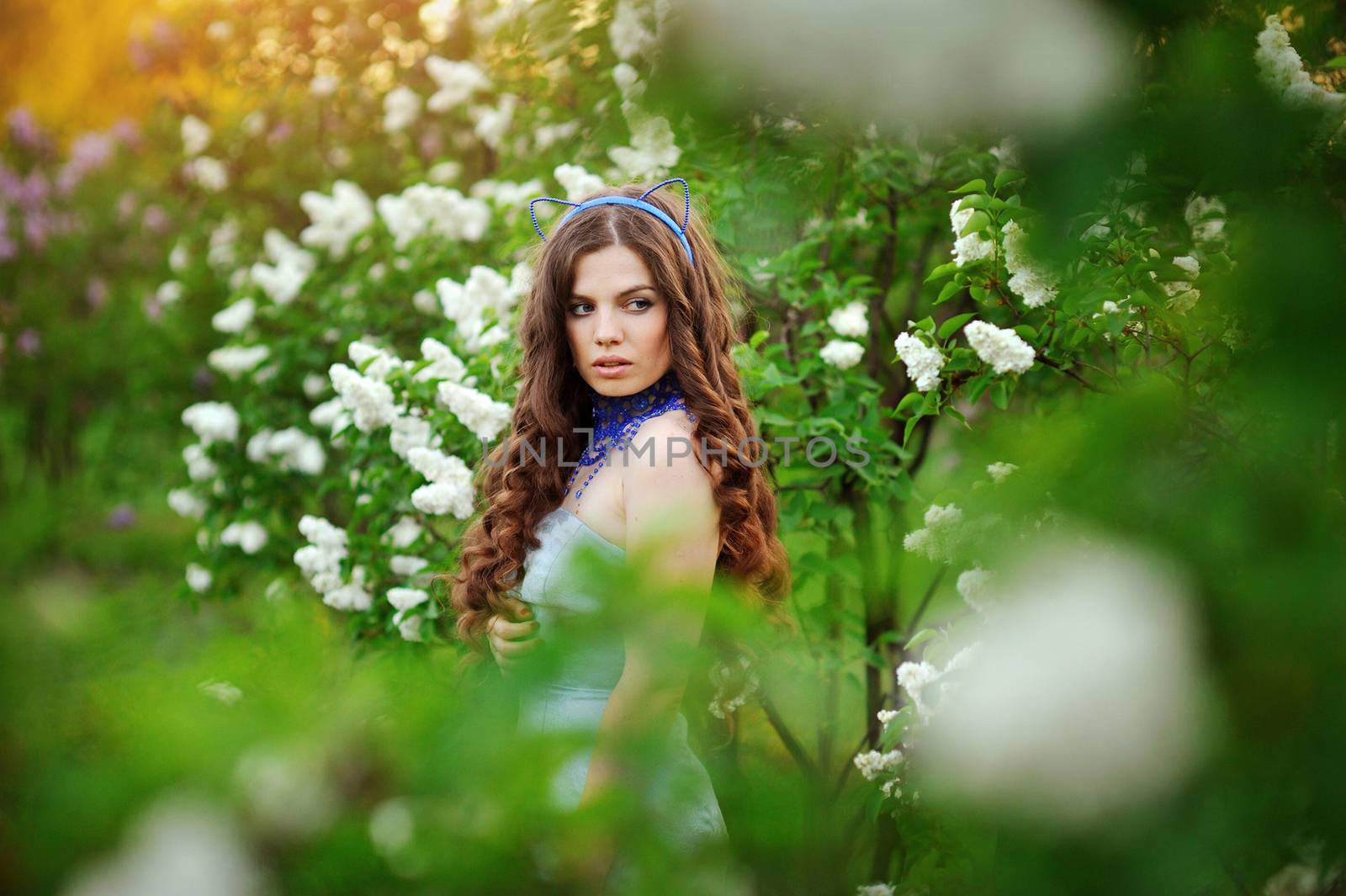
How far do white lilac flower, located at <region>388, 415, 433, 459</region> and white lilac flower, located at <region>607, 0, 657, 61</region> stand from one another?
6.09ft

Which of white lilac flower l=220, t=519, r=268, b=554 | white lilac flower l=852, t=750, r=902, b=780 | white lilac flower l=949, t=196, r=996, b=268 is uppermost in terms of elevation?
white lilac flower l=949, t=196, r=996, b=268

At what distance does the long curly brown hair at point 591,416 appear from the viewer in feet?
6.36

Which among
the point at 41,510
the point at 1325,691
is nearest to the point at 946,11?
the point at 1325,691

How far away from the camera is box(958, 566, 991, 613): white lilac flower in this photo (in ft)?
2.23

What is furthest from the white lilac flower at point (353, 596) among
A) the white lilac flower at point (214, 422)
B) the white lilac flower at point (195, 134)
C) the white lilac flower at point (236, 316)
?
the white lilac flower at point (195, 134)

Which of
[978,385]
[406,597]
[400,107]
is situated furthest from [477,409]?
[400,107]

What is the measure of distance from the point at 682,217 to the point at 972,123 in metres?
1.55

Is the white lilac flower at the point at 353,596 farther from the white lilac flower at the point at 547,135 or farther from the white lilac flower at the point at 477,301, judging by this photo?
the white lilac flower at the point at 547,135

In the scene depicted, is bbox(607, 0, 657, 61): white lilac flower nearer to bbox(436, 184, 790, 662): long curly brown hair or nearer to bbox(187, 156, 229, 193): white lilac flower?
bbox(436, 184, 790, 662): long curly brown hair

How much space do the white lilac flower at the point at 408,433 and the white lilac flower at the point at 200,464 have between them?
136 cm

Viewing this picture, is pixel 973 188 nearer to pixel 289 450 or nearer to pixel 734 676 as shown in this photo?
pixel 734 676

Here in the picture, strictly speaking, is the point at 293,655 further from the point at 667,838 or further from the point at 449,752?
the point at 667,838

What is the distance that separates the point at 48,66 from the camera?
8336mm

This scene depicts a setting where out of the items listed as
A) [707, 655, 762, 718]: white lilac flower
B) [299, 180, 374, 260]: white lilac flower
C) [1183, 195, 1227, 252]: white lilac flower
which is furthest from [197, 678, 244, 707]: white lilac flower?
[299, 180, 374, 260]: white lilac flower
